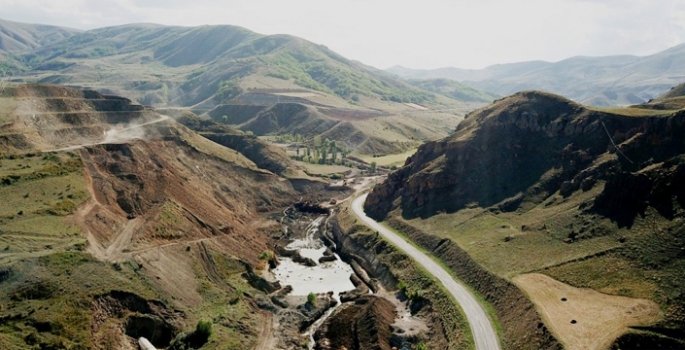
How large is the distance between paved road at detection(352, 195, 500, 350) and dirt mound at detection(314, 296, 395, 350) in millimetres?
10324

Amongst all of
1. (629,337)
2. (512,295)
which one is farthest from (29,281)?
(629,337)

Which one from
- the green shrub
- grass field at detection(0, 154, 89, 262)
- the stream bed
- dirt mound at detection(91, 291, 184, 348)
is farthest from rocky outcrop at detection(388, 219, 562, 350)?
grass field at detection(0, 154, 89, 262)

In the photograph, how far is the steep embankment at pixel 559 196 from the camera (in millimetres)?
66312

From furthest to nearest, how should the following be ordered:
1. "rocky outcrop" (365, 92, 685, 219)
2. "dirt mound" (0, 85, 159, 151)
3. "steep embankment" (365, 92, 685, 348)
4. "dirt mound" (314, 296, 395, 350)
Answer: "dirt mound" (0, 85, 159, 151) < "rocky outcrop" (365, 92, 685, 219) < "dirt mound" (314, 296, 395, 350) < "steep embankment" (365, 92, 685, 348)

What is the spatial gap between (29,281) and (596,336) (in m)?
65.2

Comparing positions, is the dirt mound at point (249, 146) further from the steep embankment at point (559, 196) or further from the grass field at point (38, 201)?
the grass field at point (38, 201)

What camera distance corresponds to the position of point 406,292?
8281 centimetres

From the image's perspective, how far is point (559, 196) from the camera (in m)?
93.5

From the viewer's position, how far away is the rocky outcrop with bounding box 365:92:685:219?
87375 mm

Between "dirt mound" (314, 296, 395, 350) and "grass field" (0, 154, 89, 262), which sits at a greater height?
"grass field" (0, 154, 89, 262)

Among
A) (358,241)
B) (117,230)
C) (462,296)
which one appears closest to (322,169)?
(358,241)

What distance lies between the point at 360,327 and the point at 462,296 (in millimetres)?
16896

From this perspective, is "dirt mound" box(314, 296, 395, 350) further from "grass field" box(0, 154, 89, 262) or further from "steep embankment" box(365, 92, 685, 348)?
"grass field" box(0, 154, 89, 262)

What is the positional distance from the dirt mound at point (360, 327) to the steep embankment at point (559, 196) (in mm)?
15659
